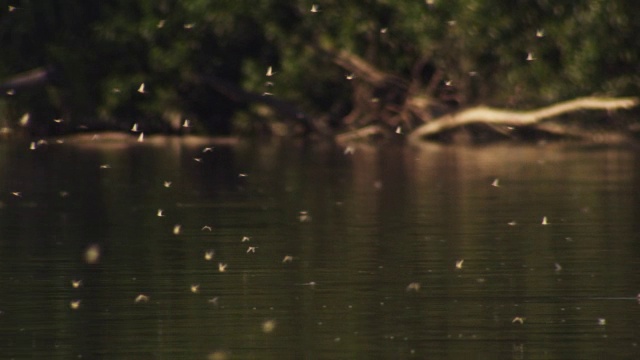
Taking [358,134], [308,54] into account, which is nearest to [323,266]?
[358,134]

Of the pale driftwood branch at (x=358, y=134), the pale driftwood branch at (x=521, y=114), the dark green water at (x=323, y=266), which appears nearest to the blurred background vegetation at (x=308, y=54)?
the pale driftwood branch at (x=358, y=134)

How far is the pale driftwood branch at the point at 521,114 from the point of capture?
32125mm

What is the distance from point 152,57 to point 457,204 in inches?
780

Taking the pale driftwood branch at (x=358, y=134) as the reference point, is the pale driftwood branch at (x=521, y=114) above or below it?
below

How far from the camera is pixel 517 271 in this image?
42.0ft

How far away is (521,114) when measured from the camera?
33562 mm

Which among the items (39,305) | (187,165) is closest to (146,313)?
(39,305)

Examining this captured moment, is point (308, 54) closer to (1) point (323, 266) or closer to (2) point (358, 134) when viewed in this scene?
(2) point (358, 134)

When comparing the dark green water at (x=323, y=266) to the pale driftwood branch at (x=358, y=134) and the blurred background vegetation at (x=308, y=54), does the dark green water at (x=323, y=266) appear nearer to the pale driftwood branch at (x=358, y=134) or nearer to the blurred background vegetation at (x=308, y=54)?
the blurred background vegetation at (x=308, y=54)

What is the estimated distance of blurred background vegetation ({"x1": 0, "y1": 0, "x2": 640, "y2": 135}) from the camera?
37.3 metres

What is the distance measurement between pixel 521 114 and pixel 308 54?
8.41m

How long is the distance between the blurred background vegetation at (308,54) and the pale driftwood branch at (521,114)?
90cm

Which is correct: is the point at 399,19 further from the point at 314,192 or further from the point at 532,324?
the point at 532,324

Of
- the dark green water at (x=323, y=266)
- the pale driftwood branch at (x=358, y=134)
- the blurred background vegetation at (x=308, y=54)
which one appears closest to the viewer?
the dark green water at (x=323, y=266)
